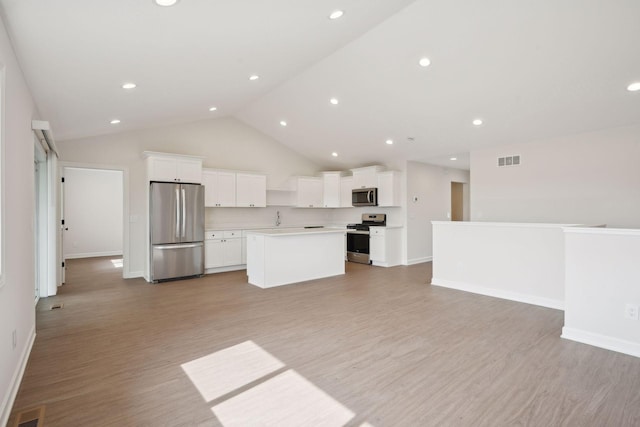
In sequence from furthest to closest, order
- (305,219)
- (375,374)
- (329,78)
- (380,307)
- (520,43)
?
(305,219)
(329,78)
(380,307)
(520,43)
(375,374)

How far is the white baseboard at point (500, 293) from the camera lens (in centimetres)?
428

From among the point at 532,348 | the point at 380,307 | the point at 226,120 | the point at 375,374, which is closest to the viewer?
the point at 375,374

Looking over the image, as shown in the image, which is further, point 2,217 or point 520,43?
point 520,43

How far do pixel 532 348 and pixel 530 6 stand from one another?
3.22 meters

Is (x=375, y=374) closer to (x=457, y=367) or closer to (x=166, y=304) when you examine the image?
(x=457, y=367)

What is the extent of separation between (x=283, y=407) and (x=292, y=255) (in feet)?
11.7

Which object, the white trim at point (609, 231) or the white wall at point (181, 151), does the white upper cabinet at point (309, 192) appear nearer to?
the white wall at point (181, 151)

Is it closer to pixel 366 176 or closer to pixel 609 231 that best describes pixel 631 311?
pixel 609 231

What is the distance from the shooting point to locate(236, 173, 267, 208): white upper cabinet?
716 centimetres

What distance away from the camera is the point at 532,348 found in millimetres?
3012

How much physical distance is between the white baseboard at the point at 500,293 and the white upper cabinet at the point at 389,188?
2457 mm

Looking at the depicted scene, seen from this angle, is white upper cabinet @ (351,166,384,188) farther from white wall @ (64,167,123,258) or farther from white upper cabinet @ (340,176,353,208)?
white wall @ (64,167,123,258)

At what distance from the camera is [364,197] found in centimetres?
789

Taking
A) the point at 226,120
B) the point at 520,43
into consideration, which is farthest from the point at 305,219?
the point at 520,43
